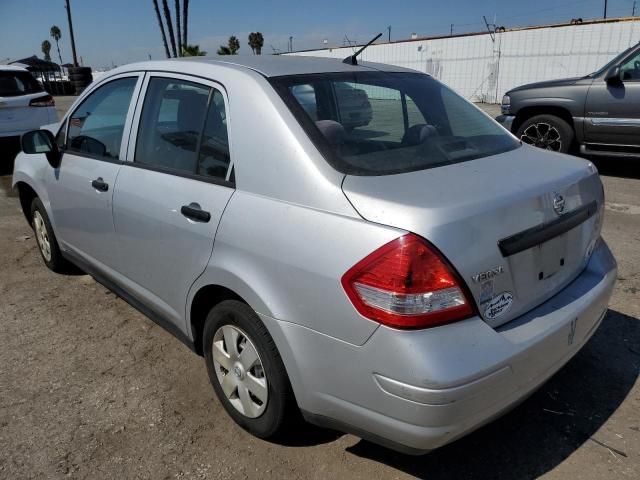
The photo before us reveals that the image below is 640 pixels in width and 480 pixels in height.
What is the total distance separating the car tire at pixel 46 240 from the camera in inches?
167

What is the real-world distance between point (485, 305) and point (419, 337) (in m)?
0.30

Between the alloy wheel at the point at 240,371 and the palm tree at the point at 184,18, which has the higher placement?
the palm tree at the point at 184,18

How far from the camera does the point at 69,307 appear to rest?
3984mm

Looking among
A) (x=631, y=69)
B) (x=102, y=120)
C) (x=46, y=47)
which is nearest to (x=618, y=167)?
(x=631, y=69)

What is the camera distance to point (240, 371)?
8.02ft

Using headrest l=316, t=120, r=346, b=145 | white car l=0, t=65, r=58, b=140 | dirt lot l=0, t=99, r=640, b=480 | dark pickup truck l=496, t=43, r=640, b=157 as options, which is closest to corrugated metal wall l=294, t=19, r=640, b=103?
dark pickup truck l=496, t=43, r=640, b=157

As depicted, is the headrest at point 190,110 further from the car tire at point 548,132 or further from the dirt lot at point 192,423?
the car tire at point 548,132

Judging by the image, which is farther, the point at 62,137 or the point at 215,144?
the point at 62,137

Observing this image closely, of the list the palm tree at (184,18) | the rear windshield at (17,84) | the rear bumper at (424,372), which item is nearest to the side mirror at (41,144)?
the rear bumper at (424,372)

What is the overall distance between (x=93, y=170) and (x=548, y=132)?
22.1ft

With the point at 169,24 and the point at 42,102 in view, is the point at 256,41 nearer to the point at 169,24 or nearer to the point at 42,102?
the point at 169,24

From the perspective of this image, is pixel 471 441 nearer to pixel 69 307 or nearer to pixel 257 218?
pixel 257 218

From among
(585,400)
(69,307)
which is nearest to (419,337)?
(585,400)

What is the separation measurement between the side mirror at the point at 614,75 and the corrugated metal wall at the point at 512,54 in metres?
12.0
